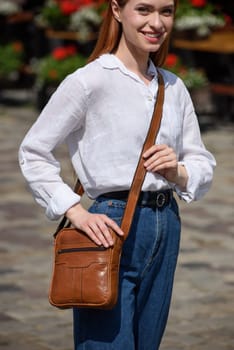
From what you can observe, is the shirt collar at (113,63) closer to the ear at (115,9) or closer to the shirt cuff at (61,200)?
the ear at (115,9)

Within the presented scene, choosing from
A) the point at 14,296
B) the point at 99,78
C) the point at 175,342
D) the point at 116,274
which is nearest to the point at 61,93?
the point at 99,78

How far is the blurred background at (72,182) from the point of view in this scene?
5840 millimetres

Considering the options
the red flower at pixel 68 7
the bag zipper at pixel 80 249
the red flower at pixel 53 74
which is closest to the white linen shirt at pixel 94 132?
the bag zipper at pixel 80 249

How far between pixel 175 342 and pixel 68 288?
7.73 feet

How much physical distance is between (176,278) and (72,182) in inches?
125

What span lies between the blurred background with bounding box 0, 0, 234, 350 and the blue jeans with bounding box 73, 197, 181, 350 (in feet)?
6.53

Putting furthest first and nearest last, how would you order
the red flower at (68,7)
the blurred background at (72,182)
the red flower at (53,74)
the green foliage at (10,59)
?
the green foliage at (10,59) < the red flower at (68,7) < the red flower at (53,74) < the blurred background at (72,182)

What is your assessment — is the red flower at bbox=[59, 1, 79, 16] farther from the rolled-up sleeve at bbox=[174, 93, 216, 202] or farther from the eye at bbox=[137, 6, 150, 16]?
the eye at bbox=[137, 6, 150, 16]

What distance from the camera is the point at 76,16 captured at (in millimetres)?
13688

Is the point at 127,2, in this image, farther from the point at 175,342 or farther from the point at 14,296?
the point at 14,296

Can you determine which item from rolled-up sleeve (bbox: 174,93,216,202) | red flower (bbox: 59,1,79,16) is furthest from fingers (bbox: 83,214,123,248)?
red flower (bbox: 59,1,79,16)

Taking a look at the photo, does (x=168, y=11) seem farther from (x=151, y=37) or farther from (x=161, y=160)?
(x=161, y=160)

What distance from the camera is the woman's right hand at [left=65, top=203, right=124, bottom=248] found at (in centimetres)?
323

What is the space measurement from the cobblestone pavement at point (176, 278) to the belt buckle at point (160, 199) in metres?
2.14
